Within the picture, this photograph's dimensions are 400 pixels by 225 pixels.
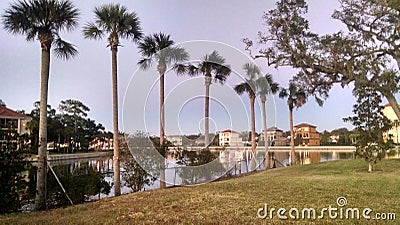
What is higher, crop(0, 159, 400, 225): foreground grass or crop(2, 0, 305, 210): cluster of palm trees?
crop(2, 0, 305, 210): cluster of palm trees

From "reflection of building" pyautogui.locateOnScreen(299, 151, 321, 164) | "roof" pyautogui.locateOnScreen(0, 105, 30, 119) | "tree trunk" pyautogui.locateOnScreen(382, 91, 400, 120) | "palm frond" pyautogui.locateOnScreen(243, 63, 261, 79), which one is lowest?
"reflection of building" pyautogui.locateOnScreen(299, 151, 321, 164)

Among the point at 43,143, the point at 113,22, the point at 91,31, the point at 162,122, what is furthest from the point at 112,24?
the point at 43,143

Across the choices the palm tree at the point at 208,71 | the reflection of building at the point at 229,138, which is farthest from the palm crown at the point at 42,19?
the reflection of building at the point at 229,138

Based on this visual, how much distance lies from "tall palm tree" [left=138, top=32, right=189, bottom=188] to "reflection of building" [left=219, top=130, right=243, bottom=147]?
Result: 2.04 metres

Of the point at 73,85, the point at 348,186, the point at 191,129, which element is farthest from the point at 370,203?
the point at 73,85

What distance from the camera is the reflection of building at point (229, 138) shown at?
11.9 metres

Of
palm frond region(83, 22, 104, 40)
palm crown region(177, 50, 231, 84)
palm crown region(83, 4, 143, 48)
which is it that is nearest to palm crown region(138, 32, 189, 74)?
palm crown region(177, 50, 231, 84)

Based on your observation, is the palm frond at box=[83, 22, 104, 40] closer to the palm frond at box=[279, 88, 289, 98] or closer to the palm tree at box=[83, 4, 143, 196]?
the palm tree at box=[83, 4, 143, 196]

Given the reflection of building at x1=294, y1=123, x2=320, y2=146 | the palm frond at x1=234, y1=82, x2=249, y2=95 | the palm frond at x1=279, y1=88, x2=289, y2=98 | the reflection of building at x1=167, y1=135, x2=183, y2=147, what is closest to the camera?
the reflection of building at x1=167, y1=135, x2=183, y2=147

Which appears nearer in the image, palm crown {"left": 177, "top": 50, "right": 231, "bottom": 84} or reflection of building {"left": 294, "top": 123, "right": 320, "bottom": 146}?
palm crown {"left": 177, "top": 50, "right": 231, "bottom": 84}

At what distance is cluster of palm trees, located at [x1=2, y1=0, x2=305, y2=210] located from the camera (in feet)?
30.5

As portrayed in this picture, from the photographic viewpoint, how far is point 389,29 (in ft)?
39.8

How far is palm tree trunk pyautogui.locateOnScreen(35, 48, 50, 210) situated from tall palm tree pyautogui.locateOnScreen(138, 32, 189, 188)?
2.78 m

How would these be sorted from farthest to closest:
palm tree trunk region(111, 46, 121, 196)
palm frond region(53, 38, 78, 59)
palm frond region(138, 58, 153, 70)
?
1. palm tree trunk region(111, 46, 121, 196)
2. palm frond region(138, 58, 153, 70)
3. palm frond region(53, 38, 78, 59)
